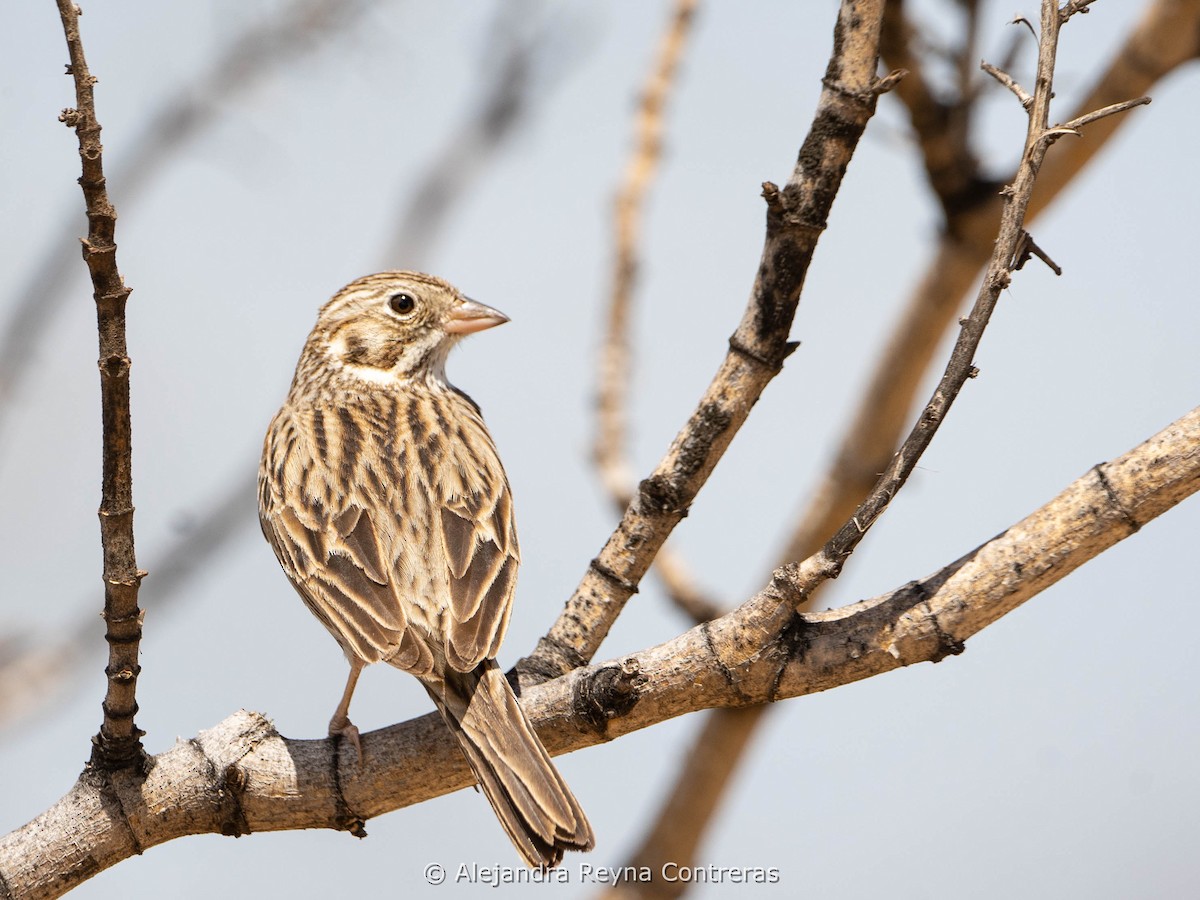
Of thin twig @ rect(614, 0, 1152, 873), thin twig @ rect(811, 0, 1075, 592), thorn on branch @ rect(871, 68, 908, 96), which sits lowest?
thin twig @ rect(614, 0, 1152, 873)

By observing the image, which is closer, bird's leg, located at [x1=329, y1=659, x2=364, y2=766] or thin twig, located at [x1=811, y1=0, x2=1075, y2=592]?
thin twig, located at [x1=811, y1=0, x2=1075, y2=592]

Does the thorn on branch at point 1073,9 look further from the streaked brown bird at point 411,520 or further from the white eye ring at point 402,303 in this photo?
the white eye ring at point 402,303

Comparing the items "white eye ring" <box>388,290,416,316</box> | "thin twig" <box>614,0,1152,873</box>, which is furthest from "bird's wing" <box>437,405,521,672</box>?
"thin twig" <box>614,0,1152,873</box>

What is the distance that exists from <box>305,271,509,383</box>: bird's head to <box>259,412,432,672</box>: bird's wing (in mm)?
1210

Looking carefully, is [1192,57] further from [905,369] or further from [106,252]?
[106,252]

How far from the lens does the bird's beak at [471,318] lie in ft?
23.2

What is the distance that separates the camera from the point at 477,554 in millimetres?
5129

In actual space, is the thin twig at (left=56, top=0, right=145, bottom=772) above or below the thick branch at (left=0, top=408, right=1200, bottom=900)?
above

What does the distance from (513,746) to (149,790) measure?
1.10 meters

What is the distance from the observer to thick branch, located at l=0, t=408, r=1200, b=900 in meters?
3.60

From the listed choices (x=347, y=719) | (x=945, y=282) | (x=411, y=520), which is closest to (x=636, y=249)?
(x=945, y=282)

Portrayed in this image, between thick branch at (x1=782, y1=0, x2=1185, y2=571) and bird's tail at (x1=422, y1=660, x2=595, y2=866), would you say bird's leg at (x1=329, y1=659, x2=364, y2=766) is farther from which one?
thick branch at (x1=782, y1=0, x2=1185, y2=571)

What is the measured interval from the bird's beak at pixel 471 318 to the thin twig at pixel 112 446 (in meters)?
3.34

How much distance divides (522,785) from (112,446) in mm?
1417
